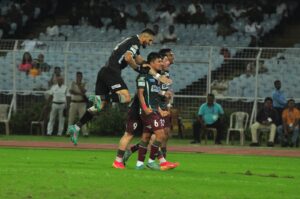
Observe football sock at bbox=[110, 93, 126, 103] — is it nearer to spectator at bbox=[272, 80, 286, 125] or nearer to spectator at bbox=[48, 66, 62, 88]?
spectator at bbox=[272, 80, 286, 125]

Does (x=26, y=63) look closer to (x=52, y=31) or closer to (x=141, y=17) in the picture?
(x=52, y=31)

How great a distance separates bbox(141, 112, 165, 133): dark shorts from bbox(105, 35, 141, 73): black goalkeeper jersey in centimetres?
153

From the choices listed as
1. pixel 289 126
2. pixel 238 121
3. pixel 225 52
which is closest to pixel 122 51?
pixel 289 126

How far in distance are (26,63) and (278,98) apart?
9.90 meters

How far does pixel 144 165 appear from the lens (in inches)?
667

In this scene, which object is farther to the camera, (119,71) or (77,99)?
(77,99)

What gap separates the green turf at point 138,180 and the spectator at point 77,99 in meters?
11.9

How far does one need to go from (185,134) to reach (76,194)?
828 inches

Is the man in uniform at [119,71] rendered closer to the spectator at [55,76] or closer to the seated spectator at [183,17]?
the spectator at [55,76]

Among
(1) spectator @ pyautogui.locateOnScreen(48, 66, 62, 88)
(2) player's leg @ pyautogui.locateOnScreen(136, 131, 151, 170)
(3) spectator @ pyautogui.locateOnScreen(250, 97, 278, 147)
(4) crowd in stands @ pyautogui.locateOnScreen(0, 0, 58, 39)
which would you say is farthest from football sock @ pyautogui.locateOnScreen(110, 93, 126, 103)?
(4) crowd in stands @ pyautogui.locateOnScreen(0, 0, 58, 39)

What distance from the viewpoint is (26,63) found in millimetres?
34344

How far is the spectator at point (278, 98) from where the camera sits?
3080cm

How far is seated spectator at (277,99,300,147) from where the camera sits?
29.4m

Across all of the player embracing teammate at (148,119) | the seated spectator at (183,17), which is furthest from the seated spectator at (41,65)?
the player embracing teammate at (148,119)
